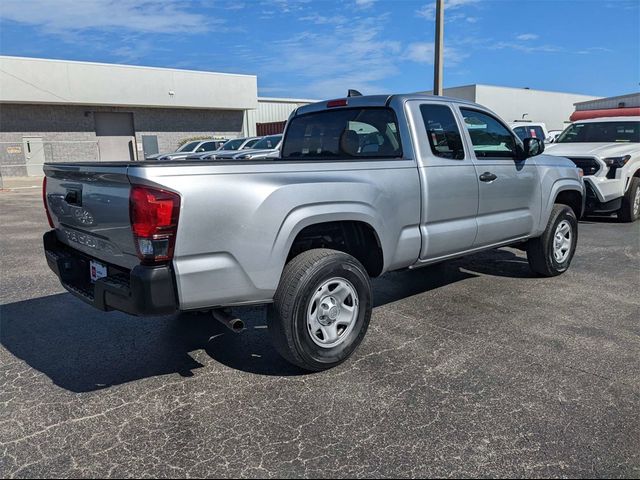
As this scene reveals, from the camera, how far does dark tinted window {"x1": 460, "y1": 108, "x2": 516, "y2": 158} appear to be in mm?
4898

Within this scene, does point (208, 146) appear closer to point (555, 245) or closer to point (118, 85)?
point (118, 85)

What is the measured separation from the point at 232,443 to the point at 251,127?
35.5 meters

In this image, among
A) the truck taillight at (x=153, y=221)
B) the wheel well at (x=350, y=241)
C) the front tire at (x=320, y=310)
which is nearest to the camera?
the truck taillight at (x=153, y=221)

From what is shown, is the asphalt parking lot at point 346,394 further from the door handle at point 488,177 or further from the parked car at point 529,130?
the parked car at point 529,130

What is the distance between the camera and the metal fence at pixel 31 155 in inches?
1072

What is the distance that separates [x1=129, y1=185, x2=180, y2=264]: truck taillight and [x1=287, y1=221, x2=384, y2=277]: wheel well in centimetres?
109

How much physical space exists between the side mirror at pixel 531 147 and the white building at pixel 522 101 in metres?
30.2

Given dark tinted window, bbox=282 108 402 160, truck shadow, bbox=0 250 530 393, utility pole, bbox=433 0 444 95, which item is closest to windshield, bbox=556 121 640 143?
utility pole, bbox=433 0 444 95

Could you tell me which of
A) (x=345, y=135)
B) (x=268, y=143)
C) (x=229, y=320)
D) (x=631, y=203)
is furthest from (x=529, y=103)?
(x=229, y=320)

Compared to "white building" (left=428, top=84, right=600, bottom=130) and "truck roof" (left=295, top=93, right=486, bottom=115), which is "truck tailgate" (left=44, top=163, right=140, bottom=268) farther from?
"white building" (left=428, top=84, right=600, bottom=130)

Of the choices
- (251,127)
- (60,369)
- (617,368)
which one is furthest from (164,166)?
(251,127)

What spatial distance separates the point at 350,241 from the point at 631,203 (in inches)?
310

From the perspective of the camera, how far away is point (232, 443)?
2.79 meters

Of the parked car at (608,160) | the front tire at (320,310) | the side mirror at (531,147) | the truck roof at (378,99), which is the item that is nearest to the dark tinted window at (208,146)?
the parked car at (608,160)
